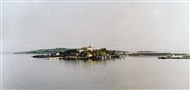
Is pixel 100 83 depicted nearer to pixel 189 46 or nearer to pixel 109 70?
pixel 109 70

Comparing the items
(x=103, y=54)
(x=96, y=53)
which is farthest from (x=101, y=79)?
(x=103, y=54)

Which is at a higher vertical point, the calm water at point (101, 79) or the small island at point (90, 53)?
the small island at point (90, 53)

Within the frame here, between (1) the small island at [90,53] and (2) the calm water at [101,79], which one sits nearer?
(2) the calm water at [101,79]

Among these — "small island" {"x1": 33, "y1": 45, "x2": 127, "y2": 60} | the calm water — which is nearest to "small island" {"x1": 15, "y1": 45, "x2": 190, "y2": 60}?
"small island" {"x1": 33, "y1": 45, "x2": 127, "y2": 60}

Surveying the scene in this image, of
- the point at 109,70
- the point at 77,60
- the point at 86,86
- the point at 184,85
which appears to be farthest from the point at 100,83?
the point at 77,60

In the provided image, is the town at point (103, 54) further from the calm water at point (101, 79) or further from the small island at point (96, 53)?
the calm water at point (101, 79)

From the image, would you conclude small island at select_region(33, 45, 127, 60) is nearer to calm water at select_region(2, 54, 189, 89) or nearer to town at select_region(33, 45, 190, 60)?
town at select_region(33, 45, 190, 60)

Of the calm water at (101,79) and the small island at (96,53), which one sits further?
the small island at (96,53)

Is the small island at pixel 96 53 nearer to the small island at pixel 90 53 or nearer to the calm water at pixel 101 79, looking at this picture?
the small island at pixel 90 53

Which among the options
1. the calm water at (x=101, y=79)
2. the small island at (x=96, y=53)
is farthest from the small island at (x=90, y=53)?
the calm water at (x=101, y=79)

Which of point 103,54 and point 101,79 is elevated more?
point 103,54

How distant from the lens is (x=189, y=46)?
97.7 inches

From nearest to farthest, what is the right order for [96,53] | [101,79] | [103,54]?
[101,79], [96,53], [103,54]

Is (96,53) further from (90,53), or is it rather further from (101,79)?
(101,79)
